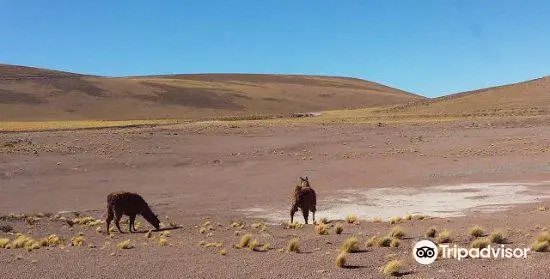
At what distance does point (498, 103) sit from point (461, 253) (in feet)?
229

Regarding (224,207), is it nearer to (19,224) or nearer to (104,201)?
(104,201)

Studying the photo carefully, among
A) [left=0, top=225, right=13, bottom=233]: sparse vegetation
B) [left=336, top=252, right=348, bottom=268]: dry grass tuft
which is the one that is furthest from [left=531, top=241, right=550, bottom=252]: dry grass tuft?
[left=0, top=225, right=13, bottom=233]: sparse vegetation

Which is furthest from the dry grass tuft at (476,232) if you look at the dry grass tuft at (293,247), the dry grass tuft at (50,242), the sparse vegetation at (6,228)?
the sparse vegetation at (6,228)

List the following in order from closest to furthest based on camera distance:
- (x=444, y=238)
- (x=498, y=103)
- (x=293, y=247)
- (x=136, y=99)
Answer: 1. (x=444, y=238)
2. (x=293, y=247)
3. (x=498, y=103)
4. (x=136, y=99)

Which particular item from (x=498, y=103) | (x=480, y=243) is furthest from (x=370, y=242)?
(x=498, y=103)

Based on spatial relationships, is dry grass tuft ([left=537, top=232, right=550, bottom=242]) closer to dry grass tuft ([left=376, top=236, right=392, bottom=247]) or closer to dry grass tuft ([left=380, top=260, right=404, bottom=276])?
dry grass tuft ([left=376, top=236, right=392, bottom=247])

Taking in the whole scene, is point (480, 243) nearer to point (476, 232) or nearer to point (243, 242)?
point (476, 232)

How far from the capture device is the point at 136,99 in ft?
356

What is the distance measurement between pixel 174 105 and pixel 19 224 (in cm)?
9056

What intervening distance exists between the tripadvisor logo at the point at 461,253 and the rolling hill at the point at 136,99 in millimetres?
80102

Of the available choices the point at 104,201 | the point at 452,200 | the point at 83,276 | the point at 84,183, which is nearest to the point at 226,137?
the point at 84,183

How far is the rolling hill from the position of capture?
93.6m

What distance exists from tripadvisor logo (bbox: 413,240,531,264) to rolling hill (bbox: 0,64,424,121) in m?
80.1

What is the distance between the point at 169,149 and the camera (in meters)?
43.6
